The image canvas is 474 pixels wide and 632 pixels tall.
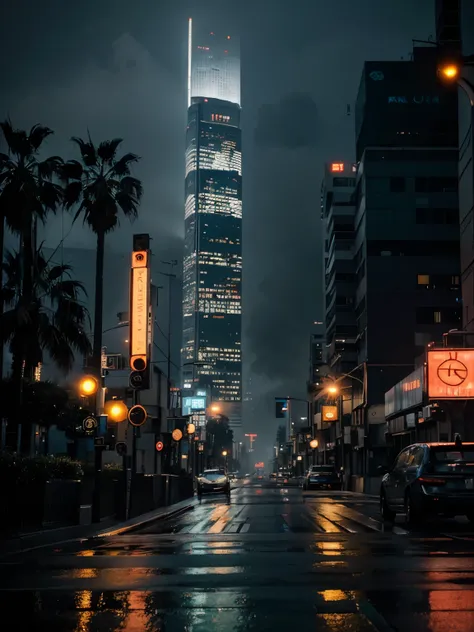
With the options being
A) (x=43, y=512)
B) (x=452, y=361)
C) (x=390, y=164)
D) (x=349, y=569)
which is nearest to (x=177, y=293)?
(x=390, y=164)

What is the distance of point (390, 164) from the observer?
296 ft

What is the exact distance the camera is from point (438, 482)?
18516 mm

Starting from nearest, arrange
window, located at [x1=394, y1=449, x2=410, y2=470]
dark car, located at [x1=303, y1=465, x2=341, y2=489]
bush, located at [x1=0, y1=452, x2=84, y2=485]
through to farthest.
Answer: bush, located at [x1=0, y1=452, x2=84, y2=485], window, located at [x1=394, y1=449, x2=410, y2=470], dark car, located at [x1=303, y1=465, x2=341, y2=489]

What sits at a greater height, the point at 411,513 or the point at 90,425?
the point at 90,425

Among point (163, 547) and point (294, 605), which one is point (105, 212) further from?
point (294, 605)

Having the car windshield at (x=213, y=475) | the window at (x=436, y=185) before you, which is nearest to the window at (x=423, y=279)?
the window at (x=436, y=185)

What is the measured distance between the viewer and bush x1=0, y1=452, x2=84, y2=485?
1970 cm

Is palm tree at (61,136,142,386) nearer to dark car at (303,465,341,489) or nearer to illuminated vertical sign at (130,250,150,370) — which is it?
illuminated vertical sign at (130,250,150,370)

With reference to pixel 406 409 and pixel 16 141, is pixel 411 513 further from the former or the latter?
pixel 406 409

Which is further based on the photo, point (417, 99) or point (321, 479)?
point (417, 99)

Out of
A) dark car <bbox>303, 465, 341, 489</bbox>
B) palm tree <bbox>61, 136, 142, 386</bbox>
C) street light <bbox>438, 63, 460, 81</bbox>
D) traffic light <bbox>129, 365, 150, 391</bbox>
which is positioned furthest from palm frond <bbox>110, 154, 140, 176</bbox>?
dark car <bbox>303, 465, 341, 489</bbox>

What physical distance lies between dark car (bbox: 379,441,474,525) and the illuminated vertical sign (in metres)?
14.0

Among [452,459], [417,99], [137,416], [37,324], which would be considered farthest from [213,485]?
[417,99]

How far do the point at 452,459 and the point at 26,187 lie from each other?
18.8 m
